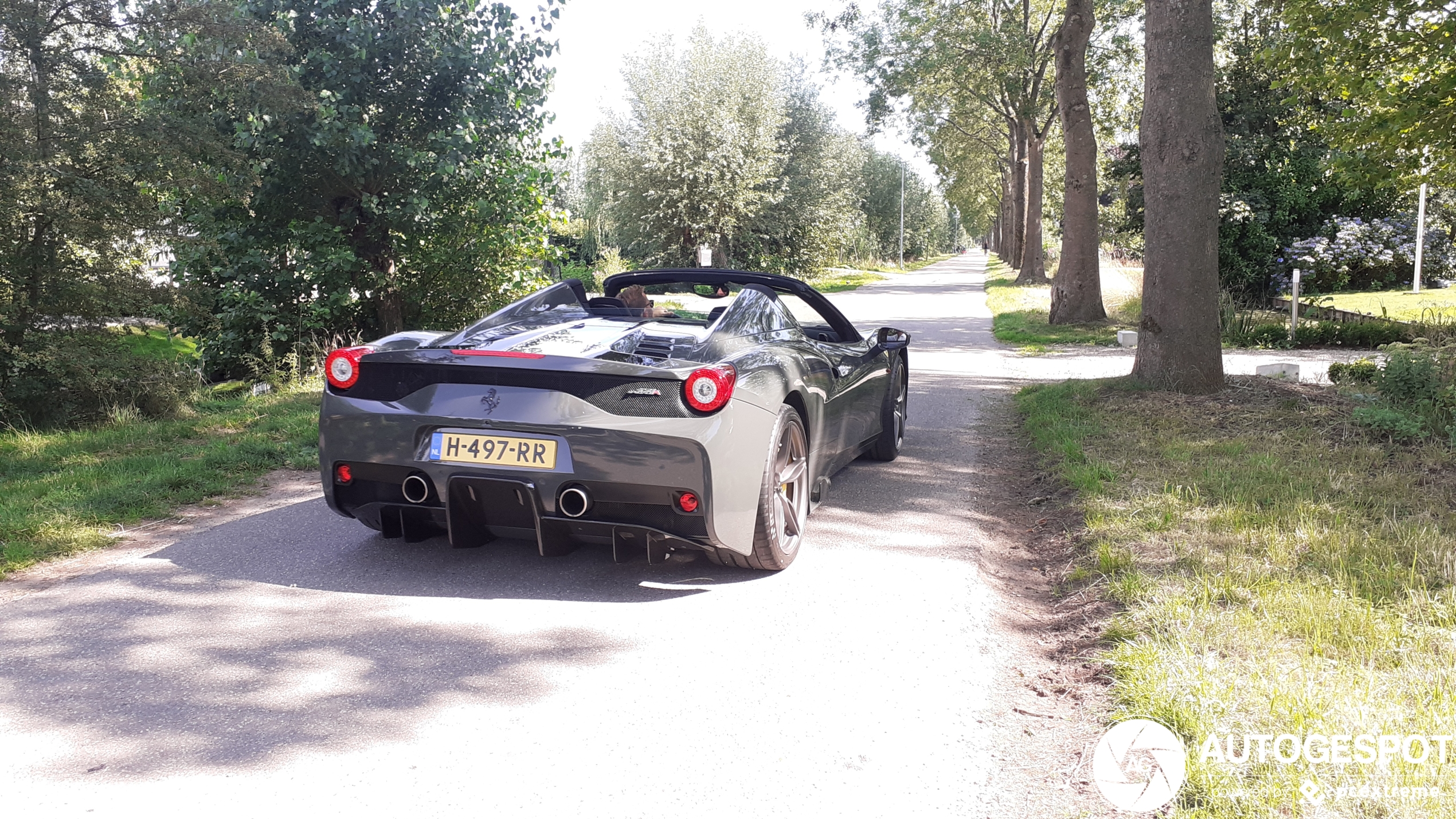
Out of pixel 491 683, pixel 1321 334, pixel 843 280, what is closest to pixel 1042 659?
pixel 491 683

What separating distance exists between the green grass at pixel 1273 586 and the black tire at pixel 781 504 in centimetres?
123

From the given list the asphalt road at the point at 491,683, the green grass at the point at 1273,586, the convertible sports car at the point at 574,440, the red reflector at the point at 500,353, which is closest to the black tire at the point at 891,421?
the green grass at the point at 1273,586

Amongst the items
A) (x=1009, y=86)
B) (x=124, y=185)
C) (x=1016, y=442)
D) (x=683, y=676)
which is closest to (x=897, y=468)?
(x=1016, y=442)

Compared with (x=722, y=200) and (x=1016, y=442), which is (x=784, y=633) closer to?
(x=1016, y=442)

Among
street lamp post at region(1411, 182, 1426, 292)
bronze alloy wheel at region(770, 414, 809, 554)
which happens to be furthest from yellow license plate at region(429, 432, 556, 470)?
street lamp post at region(1411, 182, 1426, 292)

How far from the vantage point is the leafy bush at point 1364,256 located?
18891mm

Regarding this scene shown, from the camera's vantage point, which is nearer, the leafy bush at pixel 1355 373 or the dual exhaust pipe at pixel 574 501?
the dual exhaust pipe at pixel 574 501

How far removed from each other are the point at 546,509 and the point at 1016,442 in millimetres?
4855

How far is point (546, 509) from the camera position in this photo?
3828 mm

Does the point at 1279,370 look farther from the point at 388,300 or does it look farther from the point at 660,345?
the point at 388,300

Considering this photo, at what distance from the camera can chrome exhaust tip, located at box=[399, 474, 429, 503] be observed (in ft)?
12.9

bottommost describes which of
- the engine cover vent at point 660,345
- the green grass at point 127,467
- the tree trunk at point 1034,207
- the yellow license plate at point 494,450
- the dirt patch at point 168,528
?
the dirt patch at point 168,528

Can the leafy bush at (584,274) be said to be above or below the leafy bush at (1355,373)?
above
